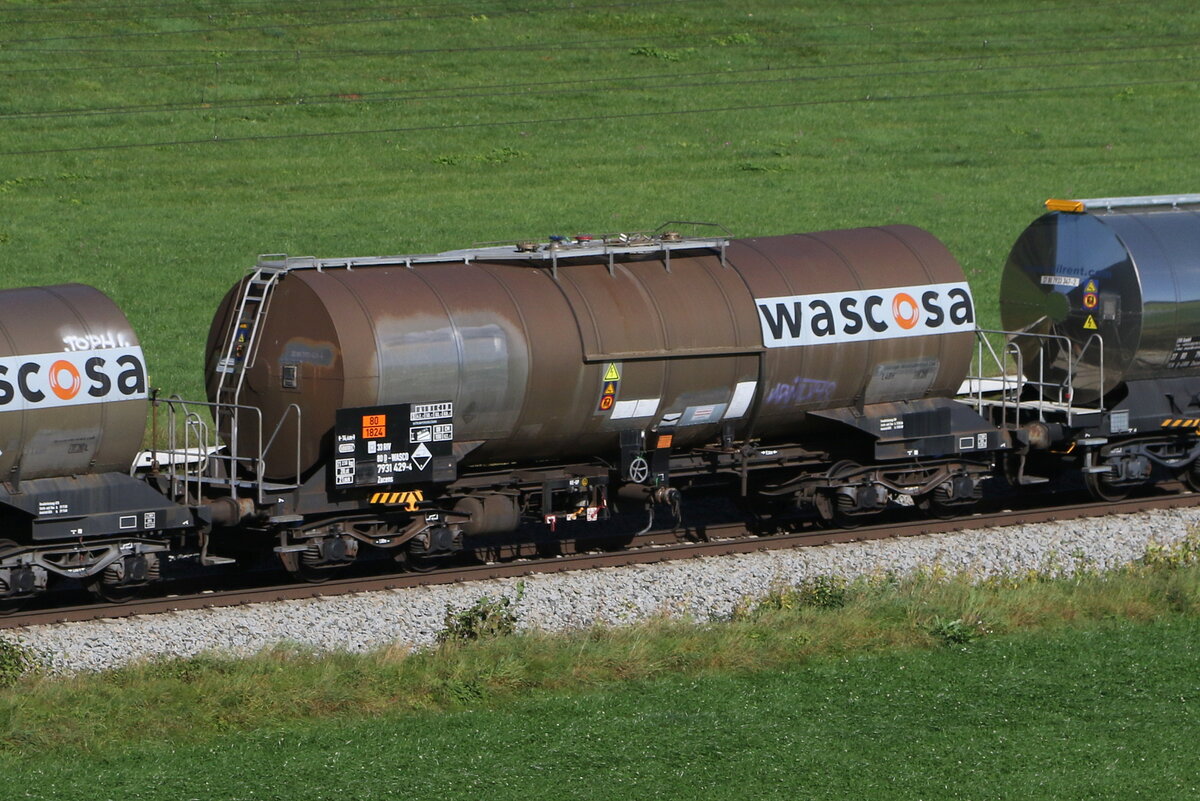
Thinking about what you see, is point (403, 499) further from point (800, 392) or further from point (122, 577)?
point (800, 392)

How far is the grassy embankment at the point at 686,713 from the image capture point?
44.2 feet

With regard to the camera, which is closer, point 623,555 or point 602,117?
point 623,555

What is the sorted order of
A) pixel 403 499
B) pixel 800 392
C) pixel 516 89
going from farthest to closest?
1. pixel 516 89
2. pixel 800 392
3. pixel 403 499

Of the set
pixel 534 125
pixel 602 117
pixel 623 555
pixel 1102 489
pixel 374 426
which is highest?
pixel 602 117

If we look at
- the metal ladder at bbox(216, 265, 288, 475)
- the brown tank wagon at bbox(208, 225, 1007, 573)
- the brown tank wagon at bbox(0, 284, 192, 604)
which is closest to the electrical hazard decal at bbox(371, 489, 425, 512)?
the brown tank wagon at bbox(208, 225, 1007, 573)

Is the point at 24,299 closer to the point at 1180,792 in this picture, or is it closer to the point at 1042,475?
the point at 1180,792

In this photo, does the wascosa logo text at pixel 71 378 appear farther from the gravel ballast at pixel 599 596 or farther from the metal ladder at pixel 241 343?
the gravel ballast at pixel 599 596

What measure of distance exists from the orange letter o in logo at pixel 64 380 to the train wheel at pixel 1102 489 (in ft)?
45.6

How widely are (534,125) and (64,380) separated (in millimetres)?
30369

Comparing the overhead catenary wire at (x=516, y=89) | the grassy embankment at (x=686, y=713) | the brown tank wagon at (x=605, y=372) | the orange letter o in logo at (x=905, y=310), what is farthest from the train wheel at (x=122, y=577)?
the overhead catenary wire at (x=516, y=89)

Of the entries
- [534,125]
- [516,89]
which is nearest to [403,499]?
[534,125]

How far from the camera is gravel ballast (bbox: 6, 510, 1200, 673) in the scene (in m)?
17.5

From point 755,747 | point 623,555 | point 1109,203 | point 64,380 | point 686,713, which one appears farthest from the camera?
point 1109,203

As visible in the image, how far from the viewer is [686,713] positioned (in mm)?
15125
